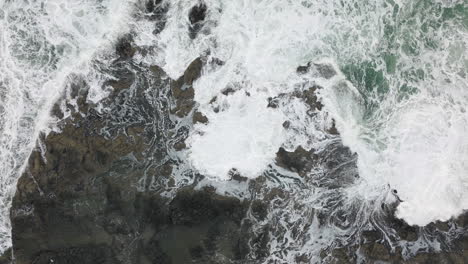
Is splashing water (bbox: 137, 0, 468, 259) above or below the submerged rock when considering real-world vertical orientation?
above

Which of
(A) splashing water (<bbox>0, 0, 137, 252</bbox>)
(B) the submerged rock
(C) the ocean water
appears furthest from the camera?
(C) the ocean water

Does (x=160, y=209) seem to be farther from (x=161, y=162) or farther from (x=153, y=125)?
(x=153, y=125)

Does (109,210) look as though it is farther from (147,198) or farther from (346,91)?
(346,91)

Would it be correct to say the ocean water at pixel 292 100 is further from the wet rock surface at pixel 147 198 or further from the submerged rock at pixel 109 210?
the submerged rock at pixel 109 210

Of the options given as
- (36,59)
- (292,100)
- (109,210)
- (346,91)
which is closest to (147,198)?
(109,210)

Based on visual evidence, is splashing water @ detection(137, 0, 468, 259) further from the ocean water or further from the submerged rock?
the submerged rock

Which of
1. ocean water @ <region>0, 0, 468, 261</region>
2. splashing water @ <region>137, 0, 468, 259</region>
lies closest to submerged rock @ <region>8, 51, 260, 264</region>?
ocean water @ <region>0, 0, 468, 261</region>

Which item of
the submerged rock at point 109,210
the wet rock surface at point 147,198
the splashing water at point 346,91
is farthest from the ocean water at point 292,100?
the submerged rock at point 109,210
